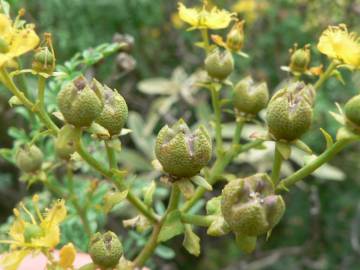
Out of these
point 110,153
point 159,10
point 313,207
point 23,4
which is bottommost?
point 313,207

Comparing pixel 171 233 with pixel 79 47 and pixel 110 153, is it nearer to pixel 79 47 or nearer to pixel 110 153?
pixel 110 153

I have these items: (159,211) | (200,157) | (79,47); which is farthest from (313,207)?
(200,157)

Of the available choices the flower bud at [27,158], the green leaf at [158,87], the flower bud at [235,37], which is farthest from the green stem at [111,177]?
the green leaf at [158,87]

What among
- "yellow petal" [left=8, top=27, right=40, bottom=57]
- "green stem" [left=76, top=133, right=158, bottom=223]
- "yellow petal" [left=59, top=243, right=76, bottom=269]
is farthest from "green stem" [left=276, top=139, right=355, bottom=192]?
"yellow petal" [left=8, top=27, right=40, bottom=57]

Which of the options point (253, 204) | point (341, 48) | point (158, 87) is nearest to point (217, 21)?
point (341, 48)

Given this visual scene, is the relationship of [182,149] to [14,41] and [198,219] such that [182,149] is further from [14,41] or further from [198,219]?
[14,41]

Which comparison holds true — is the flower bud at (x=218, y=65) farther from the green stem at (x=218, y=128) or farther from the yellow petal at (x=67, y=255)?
the yellow petal at (x=67, y=255)
